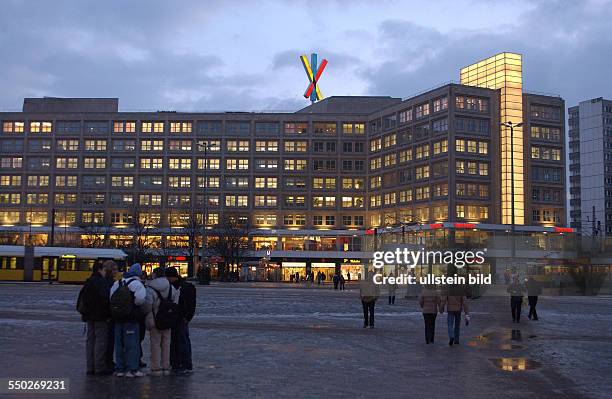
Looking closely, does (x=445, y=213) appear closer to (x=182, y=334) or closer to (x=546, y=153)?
(x=546, y=153)

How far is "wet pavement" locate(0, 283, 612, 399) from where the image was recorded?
10516 mm

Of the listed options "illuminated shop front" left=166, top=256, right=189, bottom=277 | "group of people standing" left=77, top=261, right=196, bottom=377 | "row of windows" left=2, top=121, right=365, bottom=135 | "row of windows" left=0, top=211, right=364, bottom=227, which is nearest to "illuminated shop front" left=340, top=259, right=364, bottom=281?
"row of windows" left=0, top=211, right=364, bottom=227

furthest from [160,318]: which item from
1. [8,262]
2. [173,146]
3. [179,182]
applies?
[173,146]

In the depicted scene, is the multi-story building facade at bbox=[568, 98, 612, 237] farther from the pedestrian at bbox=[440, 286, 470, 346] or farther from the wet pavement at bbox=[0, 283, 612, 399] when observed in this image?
the pedestrian at bbox=[440, 286, 470, 346]

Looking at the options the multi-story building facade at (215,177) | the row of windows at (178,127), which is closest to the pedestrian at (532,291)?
the multi-story building facade at (215,177)

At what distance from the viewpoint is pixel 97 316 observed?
11305mm

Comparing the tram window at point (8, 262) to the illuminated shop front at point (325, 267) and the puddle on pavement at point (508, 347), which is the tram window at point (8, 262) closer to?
the puddle on pavement at point (508, 347)

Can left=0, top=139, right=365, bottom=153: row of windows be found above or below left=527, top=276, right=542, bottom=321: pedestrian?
above

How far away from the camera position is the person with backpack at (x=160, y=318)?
11195 millimetres

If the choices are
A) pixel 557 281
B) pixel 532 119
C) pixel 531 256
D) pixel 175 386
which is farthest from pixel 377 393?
pixel 532 119

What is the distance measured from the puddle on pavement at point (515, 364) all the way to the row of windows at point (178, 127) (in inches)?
3735

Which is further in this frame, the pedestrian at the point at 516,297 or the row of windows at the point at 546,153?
the row of windows at the point at 546,153

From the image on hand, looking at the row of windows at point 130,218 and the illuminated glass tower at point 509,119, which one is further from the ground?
the illuminated glass tower at point 509,119

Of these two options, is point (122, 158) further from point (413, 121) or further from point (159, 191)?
point (413, 121)
